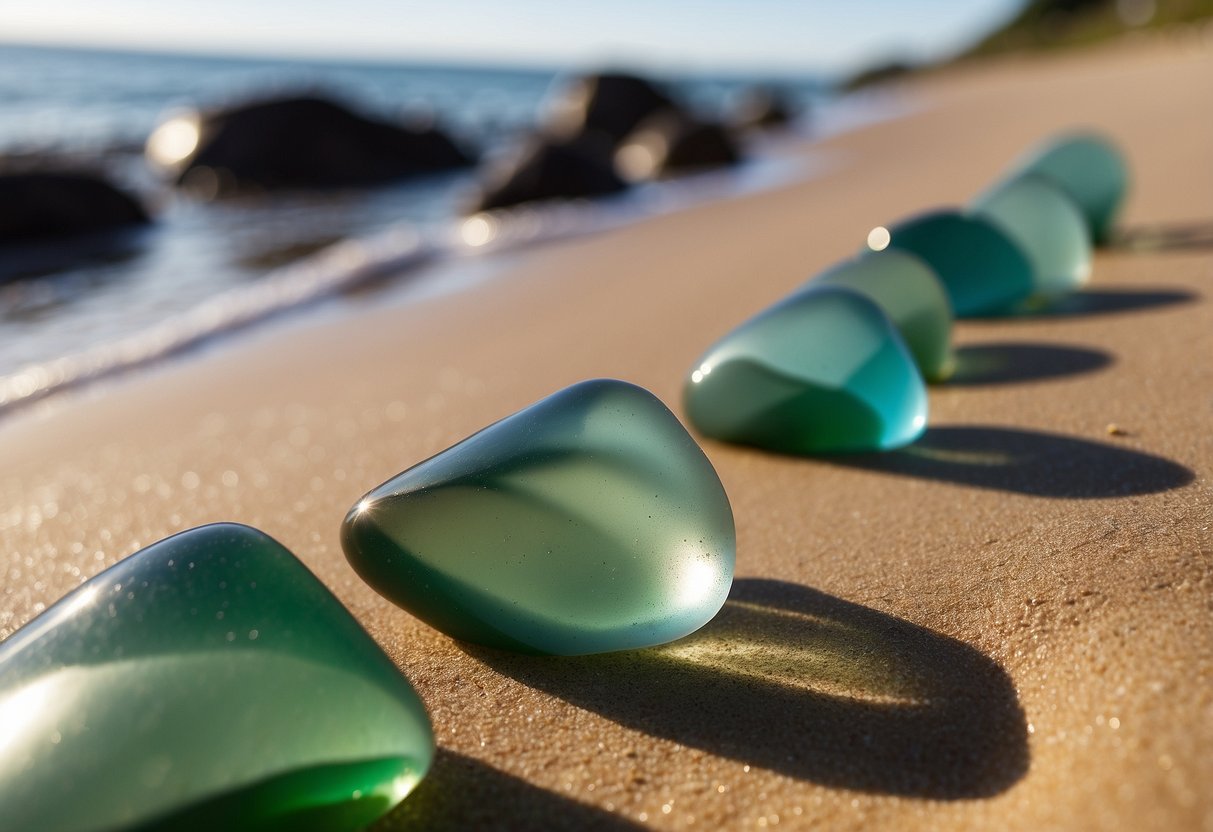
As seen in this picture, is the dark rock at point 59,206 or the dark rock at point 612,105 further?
the dark rock at point 612,105

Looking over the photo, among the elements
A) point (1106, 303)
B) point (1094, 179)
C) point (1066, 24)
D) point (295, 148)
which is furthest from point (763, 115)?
point (1066, 24)

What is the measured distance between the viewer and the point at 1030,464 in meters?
1.42

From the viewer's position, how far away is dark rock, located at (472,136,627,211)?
5.62 metres

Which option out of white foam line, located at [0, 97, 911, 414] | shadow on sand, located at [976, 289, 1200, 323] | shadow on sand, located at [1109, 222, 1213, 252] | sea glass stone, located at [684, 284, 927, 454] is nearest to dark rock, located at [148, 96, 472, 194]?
white foam line, located at [0, 97, 911, 414]

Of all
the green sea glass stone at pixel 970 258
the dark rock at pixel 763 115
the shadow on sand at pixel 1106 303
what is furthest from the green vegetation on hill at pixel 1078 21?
the green sea glass stone at pixel 970 258

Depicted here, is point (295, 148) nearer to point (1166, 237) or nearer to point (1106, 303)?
point (1166, 237)

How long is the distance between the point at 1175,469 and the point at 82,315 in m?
3.21

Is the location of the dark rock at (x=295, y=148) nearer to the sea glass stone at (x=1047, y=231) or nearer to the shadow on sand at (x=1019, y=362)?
the sea glass stone at (x=1047, y=231)

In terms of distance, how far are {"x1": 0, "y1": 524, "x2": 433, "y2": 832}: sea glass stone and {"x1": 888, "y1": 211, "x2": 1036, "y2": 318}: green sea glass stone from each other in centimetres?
167

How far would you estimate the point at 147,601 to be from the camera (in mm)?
856

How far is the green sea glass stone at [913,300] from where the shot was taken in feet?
5.93

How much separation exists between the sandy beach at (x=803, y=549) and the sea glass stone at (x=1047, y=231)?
5.2 inches

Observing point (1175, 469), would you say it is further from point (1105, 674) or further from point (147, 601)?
point (147, 601)

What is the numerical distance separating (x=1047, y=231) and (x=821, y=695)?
1.70 meters
